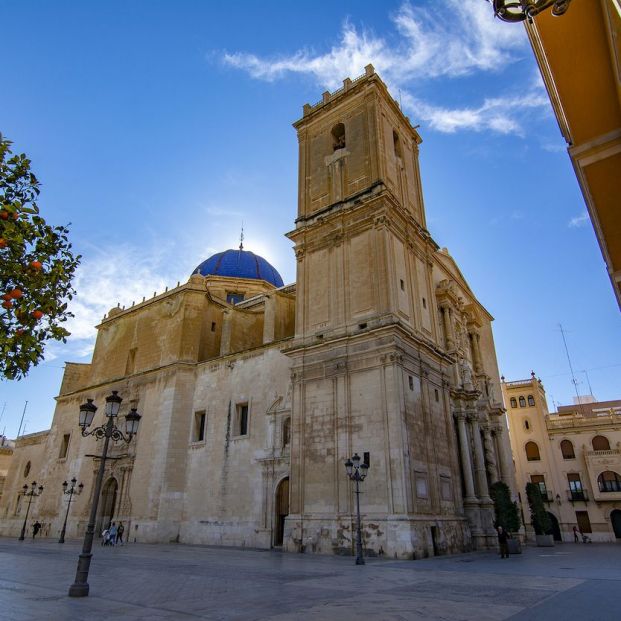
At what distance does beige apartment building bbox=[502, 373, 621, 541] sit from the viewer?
107 feet

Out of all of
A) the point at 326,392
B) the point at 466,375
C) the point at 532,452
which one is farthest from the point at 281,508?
the point at 532,452

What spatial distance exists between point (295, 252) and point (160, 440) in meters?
11.7

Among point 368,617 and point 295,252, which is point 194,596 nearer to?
point 368,617

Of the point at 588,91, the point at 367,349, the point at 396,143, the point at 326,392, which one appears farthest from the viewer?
the point at 396,143

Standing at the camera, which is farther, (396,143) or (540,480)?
(540,480)

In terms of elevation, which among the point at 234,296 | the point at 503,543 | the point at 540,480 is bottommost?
the point at 503,543

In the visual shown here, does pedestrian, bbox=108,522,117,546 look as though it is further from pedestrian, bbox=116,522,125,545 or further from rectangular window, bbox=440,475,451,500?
rectangular window, bbox=440,475,451,500

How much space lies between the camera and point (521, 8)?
303 cm

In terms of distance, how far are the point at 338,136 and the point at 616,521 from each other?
3071 cm

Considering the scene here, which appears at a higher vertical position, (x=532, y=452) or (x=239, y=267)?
(x=239, y=267)

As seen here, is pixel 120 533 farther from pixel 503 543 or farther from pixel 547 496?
pixel 547 496

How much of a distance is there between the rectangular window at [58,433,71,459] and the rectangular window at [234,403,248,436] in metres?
14.0

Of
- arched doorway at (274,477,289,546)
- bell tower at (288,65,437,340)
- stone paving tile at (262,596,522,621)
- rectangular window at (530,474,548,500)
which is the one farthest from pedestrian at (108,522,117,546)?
rectangular window at (530,474,548,500)

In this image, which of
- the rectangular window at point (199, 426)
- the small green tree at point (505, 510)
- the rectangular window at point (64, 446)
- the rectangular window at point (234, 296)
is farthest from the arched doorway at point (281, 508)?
the rectangular window at point (234, 296)
